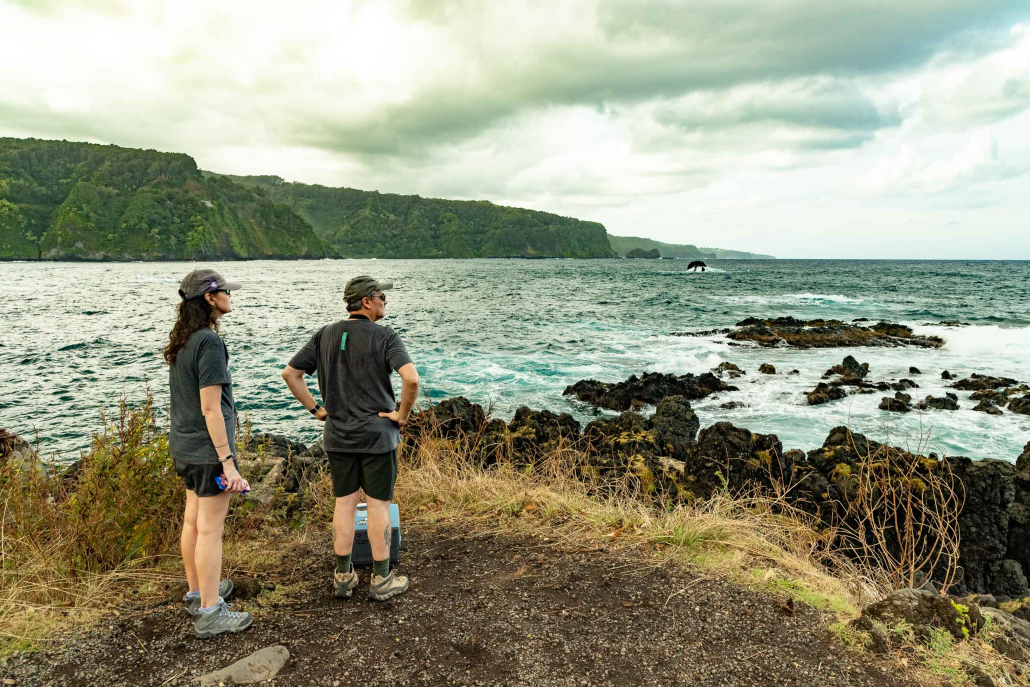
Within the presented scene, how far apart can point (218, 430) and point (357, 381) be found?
0.87 m

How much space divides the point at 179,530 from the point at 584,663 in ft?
10.7

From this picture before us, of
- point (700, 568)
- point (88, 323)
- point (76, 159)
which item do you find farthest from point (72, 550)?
point (76, 159)

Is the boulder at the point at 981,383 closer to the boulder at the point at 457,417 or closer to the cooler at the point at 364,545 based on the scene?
the boulder at the point at 457,417

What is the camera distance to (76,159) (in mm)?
149625

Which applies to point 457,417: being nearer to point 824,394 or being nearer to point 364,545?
point 364,545

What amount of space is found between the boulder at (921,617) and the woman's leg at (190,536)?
165 inches

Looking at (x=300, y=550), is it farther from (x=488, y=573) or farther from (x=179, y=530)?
(x=488, y=573)

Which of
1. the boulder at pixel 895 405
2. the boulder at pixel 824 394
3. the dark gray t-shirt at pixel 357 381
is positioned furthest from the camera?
the boulder at pixel 824 394

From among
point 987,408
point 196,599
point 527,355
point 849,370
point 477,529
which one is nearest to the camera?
point 196,599

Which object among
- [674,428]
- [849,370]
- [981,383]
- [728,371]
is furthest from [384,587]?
[981,383]

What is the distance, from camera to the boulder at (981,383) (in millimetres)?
18000

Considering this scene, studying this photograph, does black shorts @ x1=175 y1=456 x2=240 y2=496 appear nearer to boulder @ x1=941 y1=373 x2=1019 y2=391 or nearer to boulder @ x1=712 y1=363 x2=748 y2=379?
boulder @ x1=712 y1=363 x2=748 y2=379

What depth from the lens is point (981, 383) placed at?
18141 mm

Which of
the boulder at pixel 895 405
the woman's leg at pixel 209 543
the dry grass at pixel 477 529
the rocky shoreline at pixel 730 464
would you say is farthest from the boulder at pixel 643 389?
the woman's leg at pixel 209 543
